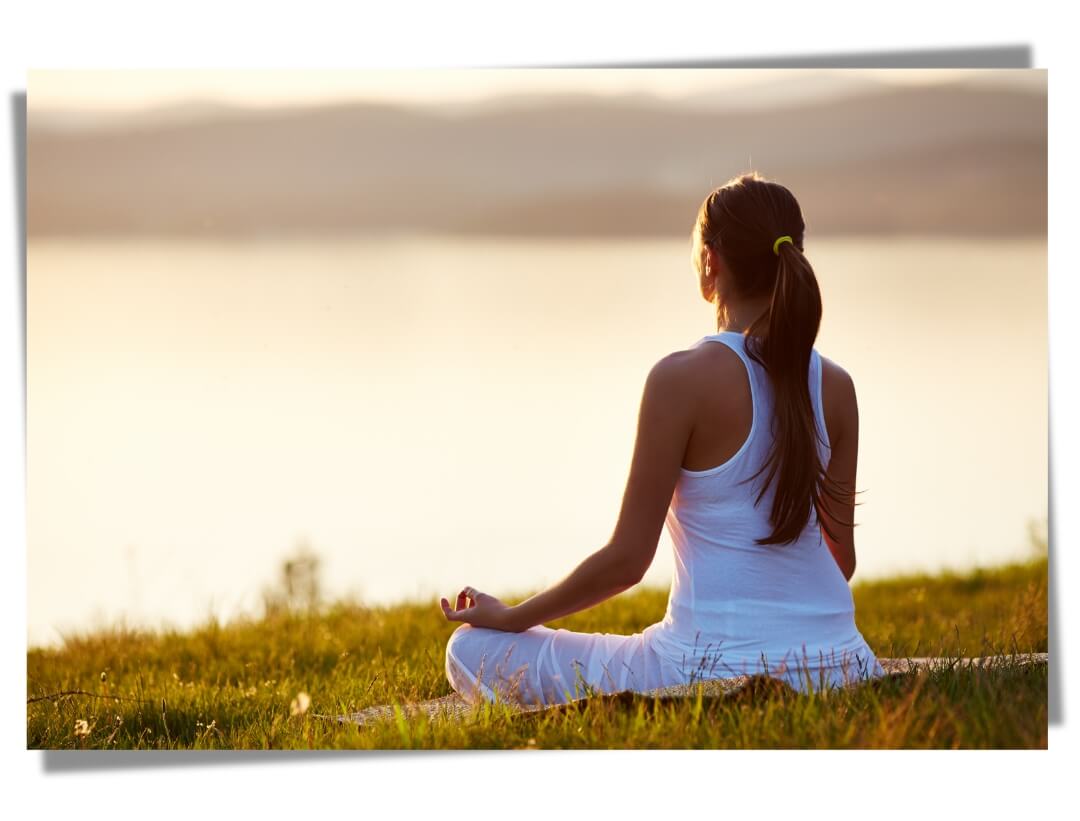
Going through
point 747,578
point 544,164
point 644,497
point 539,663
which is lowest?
point 539,663

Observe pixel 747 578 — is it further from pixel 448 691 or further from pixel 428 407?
pixel 428 407

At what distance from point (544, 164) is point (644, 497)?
2680 millimetres

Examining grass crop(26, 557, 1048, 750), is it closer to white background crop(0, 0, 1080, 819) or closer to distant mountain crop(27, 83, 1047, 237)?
white background crop(0, 0, 1080, 819)

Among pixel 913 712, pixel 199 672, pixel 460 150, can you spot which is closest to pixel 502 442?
pixel 460 150

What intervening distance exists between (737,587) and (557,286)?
3224mm

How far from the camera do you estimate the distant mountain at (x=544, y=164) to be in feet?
15.4

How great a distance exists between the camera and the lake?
518 cm

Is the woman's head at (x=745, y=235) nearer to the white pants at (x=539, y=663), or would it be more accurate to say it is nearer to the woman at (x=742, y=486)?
the woman at (x=742, y=486)

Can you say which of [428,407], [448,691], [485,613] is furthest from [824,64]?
[428,407]

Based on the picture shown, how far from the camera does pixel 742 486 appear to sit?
3.37m

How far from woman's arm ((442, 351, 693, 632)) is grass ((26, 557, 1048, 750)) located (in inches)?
11.8

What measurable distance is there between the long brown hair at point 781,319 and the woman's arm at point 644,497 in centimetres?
21

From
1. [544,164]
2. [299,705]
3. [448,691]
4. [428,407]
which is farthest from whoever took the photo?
[428,407]

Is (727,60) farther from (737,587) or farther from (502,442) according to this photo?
(502,442)
